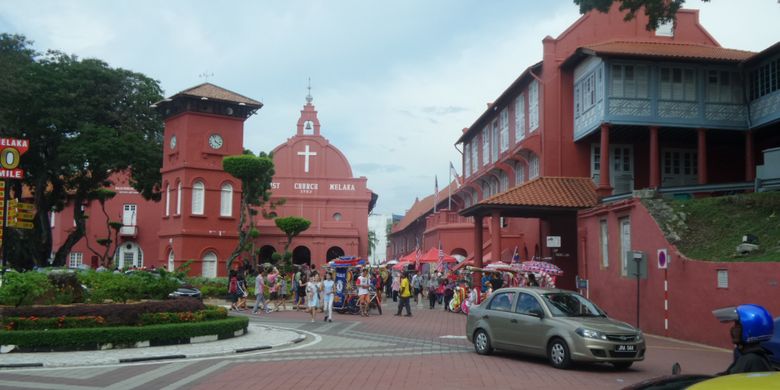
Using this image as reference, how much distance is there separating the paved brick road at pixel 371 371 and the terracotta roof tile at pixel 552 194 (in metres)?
11.3

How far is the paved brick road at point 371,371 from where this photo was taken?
36.6ft

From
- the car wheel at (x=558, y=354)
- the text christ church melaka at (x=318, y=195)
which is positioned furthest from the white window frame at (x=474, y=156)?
the car wheel at (x=558, y=354)

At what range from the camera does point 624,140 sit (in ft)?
105

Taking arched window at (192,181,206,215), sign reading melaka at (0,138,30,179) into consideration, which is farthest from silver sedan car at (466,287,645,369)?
arched window at (192,181,206,215)

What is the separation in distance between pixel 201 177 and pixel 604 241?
26549mm

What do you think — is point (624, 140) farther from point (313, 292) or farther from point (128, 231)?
point (128, 231)

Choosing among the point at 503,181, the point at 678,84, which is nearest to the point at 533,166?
the point at 503,181

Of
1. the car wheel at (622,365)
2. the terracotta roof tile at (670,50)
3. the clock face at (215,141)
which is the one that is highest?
the terracotta roof tile at (670,50)

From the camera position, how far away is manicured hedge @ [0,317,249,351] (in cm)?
1520

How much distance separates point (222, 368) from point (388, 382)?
3.53m

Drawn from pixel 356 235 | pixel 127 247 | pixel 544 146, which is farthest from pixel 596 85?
pixel 127 247

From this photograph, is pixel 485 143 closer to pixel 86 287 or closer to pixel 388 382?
pixel 86 287

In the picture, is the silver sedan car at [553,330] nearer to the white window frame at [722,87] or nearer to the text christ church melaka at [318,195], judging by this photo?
the white window frame at [722,87]

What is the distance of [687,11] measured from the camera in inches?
1367
